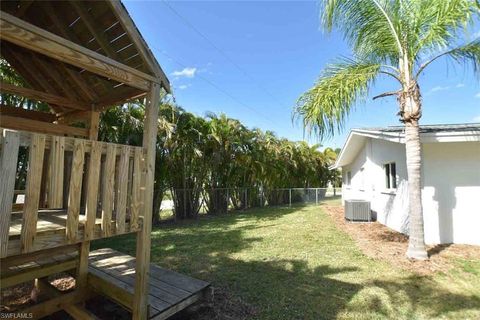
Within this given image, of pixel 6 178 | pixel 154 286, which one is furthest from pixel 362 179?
pixel 6 178

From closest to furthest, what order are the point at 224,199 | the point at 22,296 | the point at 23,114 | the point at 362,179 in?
the point at 23,114, the point at 22,296, the point at 362,179, the point at 224,199

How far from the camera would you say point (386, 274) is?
4668 mm

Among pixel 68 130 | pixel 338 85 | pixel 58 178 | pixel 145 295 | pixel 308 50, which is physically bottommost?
pixel 145 295

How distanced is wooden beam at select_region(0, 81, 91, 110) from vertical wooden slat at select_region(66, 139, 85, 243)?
1.73 meters

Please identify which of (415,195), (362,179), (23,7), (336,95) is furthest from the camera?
(362,179)

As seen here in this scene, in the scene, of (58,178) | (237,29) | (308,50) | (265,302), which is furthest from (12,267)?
(308,50)

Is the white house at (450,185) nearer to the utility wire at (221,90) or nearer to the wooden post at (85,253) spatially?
the wooden post at (85,253)

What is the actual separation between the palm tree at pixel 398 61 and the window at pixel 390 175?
3.46 meters

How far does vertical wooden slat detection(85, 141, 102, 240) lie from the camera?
2.45 metres

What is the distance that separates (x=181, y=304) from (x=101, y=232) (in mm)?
1288

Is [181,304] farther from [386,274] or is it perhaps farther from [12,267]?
[386,274]

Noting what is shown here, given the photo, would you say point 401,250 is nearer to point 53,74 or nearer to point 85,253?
point 85,253

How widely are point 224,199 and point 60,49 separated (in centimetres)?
1115

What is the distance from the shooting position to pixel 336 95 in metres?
5.52
